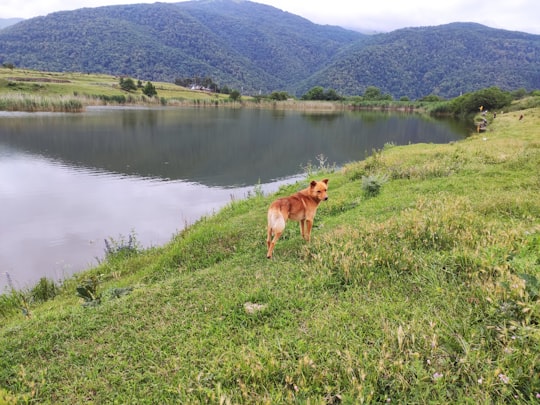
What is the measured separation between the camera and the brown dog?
6.34 m

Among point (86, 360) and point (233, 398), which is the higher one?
point (233, 398)

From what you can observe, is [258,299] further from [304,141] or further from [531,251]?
[304,141]

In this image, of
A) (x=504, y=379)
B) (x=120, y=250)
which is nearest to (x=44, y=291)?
(x=120, y=250)

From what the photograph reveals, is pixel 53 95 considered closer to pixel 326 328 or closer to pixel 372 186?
pixel 372 186

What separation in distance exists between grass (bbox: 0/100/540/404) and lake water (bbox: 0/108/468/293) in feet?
18.4

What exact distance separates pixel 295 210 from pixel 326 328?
3.08 m

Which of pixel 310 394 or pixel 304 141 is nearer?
pixel 310 394

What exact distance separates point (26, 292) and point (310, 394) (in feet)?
29.6

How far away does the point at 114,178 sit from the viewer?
73.3ft

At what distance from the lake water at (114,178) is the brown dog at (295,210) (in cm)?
729

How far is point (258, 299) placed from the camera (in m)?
→ 4.94

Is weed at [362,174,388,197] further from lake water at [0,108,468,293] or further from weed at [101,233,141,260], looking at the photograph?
weed at [101,233,141,260]

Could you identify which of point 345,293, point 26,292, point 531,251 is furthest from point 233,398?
point 26,292

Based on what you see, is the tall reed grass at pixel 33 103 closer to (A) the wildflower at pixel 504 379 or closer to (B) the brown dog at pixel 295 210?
(B) the brown dog at pixel 295 210
